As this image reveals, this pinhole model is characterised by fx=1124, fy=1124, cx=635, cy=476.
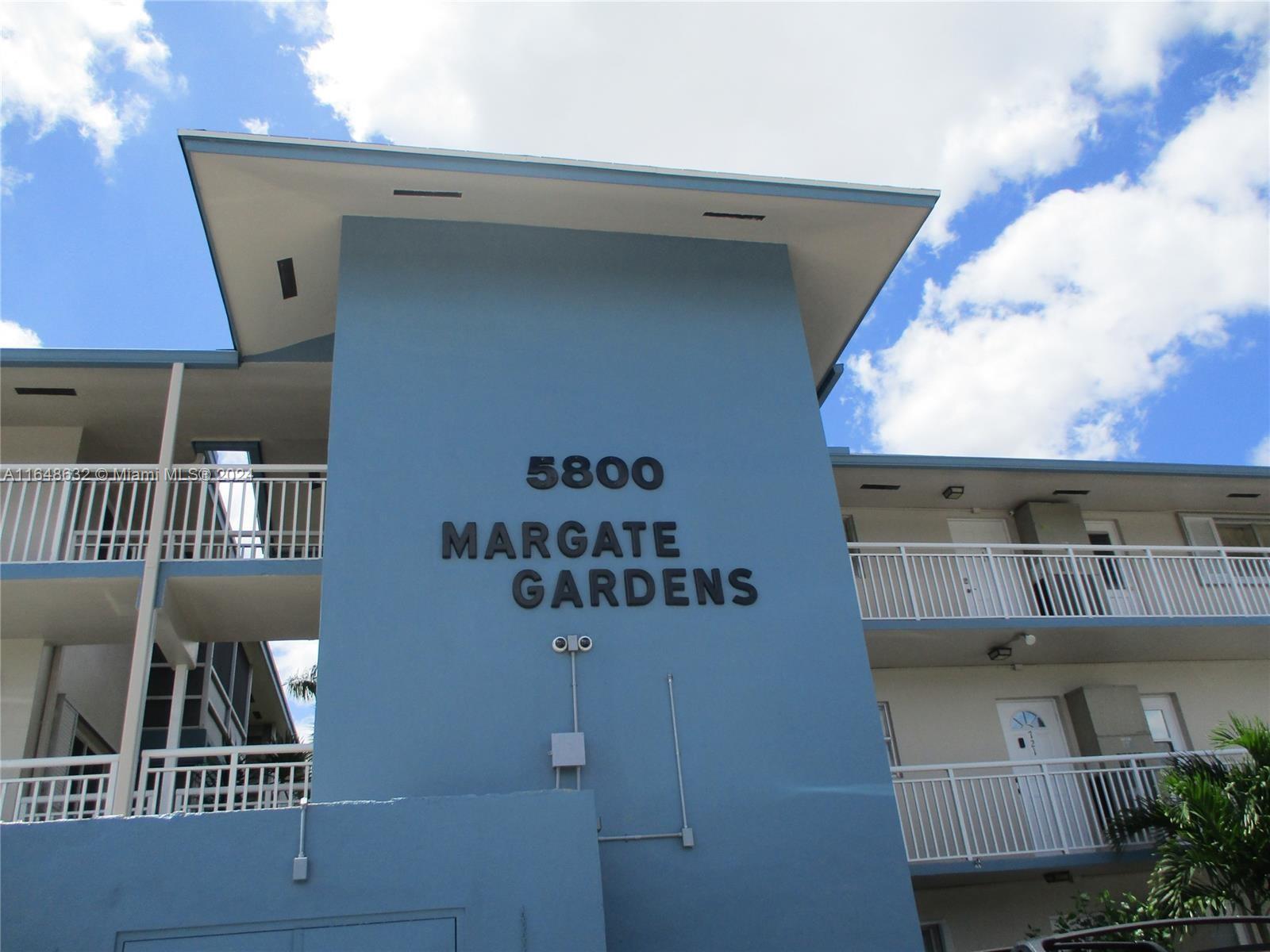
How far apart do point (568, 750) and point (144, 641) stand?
14.5 feet

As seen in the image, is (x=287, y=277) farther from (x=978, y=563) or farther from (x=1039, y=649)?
(x=1039, y=649)

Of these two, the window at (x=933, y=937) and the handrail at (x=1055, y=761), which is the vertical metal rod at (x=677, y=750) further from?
the window at (x=933, y=937)

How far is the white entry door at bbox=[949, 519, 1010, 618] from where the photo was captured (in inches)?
635

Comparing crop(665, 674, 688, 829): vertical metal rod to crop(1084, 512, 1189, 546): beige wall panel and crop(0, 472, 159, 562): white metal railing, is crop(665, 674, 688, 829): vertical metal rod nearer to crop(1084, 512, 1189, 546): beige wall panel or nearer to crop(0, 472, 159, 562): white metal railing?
A: crop(0, 472, 159, 562): white metal railing

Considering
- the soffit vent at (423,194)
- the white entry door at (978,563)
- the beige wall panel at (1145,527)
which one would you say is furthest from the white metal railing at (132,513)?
the beige wall panel at (1145,527)

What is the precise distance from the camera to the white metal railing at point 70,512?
11.9 metres

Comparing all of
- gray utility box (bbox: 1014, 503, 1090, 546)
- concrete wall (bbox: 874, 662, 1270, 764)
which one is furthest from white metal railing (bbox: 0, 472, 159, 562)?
gray utility box (bbox: 1014, 503, 1090, 546)

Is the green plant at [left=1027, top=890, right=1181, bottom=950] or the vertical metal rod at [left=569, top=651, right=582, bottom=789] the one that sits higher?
the vertical metal rod at [left=569, top=651, right=582, bottom=789]

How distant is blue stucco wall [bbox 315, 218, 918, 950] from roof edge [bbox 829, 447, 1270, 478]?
401cm

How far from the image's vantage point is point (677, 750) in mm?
10234

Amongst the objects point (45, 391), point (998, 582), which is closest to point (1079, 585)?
point (998, 582)

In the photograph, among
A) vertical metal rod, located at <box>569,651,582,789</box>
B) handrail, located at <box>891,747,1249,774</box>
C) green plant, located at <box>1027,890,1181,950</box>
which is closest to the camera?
vertical metal rod, located at <box>569,651,582,789</box>

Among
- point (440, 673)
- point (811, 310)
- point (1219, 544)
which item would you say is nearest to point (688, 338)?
point (811, 310)

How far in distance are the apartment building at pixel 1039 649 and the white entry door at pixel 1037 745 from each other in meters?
0.03
